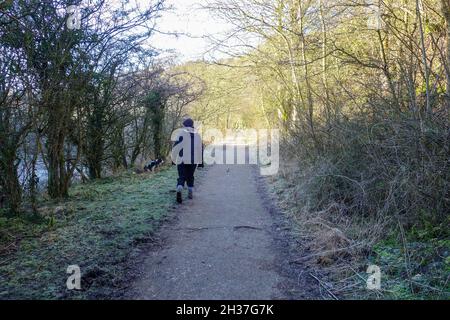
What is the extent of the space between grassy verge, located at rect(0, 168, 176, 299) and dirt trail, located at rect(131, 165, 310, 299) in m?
0.37

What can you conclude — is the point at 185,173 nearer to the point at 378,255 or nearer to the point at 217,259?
the point at 217,259

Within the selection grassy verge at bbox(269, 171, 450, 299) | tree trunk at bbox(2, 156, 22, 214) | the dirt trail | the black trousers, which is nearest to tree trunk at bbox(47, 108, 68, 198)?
tree trunk at bbox(2, 156, 22, 214)

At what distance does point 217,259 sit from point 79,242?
6.67ft

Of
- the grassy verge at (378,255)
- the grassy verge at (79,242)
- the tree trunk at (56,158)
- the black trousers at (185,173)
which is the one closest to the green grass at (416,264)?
the grassy verge at (378,255)

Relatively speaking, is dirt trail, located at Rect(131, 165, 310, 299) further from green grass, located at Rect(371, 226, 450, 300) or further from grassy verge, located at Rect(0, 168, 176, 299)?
green grass, located at Rect(371, 226, 450, 300)

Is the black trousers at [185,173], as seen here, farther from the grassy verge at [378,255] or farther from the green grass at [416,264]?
the green grass at [416,264]

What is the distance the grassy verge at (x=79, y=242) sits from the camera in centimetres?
388

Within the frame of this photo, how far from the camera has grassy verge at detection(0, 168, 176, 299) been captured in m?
3.88

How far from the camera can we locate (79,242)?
521cm

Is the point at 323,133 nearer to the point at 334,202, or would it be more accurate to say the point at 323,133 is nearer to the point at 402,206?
the point at 334,202

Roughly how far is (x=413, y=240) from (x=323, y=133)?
4.25 metres

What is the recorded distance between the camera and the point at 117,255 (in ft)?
15.8

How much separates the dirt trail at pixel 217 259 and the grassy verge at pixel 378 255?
50cm
